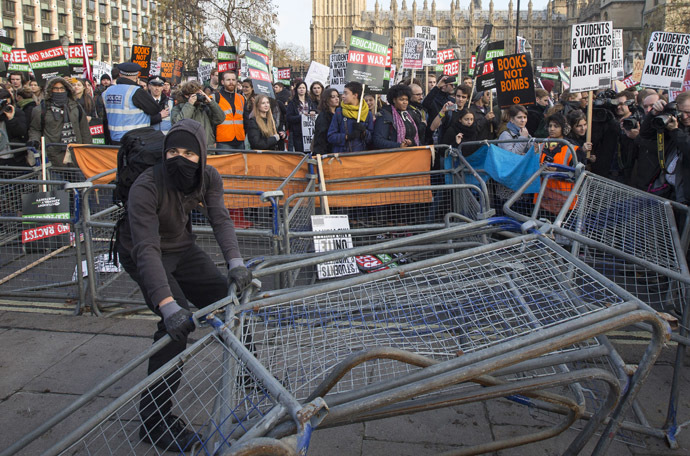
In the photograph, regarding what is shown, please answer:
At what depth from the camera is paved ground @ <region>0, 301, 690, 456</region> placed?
335cm

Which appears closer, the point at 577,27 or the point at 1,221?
the point at 1,221

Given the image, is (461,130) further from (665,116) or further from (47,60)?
(47,60)

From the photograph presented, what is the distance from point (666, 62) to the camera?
29.0ft

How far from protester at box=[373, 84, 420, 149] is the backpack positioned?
4.81 metres

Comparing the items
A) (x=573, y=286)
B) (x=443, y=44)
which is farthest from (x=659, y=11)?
(x=573, y=286)

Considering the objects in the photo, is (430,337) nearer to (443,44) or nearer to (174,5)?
(174,5)

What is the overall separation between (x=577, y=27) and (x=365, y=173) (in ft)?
12.4

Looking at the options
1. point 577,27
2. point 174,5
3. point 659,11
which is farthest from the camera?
point 659,11

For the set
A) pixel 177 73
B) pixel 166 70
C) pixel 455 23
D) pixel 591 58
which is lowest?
pixel 591 58

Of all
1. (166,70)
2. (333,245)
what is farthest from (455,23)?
(333,245)

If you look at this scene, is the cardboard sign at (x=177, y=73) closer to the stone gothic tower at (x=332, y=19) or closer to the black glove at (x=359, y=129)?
the black glove at (x=359, y=129)

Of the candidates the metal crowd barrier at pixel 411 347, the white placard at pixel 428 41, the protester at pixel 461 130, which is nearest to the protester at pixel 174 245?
the metal crowd barrier at pixel 411 347

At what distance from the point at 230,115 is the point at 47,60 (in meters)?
4.87

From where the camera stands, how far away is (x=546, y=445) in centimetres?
333
